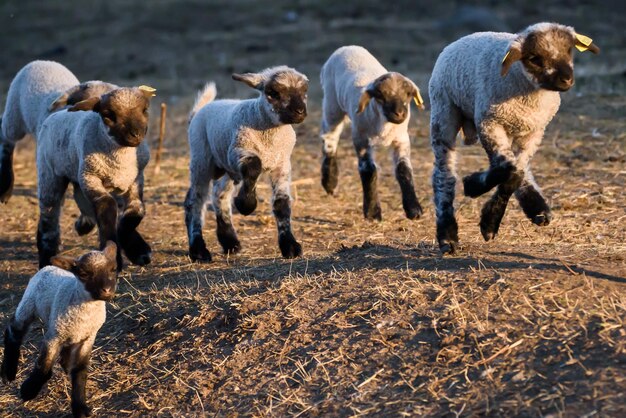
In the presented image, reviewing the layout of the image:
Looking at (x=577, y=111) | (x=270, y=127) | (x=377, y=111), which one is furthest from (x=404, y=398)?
(x=577, y=111)

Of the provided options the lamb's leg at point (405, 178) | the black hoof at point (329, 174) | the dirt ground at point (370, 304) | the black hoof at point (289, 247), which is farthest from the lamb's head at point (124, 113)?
the black hoof at point (329, 174)

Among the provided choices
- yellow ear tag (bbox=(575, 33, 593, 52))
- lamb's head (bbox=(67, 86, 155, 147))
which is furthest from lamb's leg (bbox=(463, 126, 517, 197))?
lamb's head (bbox=(67, 86, 155, 147))

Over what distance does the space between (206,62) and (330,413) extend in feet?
64.4

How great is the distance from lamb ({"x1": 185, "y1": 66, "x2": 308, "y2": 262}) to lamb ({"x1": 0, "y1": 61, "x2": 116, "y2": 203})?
1.74 m

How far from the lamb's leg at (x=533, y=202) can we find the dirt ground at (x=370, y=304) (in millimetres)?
267

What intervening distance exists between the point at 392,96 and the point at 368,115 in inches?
30.7

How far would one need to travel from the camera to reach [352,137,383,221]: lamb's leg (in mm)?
12906

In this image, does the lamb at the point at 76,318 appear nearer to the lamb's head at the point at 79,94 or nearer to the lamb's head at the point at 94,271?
the lamb's head at the point at 94,271

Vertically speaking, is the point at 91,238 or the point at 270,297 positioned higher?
the point at 270,297

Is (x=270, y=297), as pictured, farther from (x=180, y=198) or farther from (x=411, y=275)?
(x=180, y=198)

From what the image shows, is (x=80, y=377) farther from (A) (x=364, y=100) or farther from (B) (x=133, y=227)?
(A) (x=364, y=100)

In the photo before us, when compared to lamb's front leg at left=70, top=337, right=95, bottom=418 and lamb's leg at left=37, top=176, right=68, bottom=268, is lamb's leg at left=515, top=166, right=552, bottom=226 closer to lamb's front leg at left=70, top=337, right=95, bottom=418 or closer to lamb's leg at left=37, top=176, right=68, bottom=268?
lamb's front leg at left=70, top=337, right=95, bottom=418

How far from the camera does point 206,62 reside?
26.1m

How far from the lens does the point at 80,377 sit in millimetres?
8227
